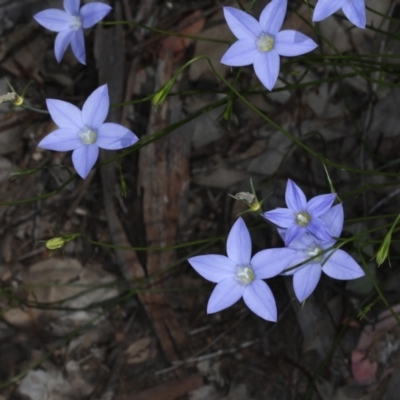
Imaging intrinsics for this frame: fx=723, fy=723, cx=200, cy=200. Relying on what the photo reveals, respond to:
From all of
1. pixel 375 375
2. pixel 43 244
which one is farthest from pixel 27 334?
pixel 375 375

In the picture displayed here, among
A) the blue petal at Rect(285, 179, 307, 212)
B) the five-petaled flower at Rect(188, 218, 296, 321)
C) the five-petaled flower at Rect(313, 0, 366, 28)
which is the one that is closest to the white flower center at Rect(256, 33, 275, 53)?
the five-petaled flower at Rect(313, 0, 366, 28)

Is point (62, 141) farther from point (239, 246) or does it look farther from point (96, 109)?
point (239, 246)

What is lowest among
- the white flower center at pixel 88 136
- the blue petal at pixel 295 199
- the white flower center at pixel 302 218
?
the white flower center at pixel 302 218

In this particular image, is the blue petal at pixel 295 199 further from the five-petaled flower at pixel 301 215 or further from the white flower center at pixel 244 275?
the white flower center at pixel 244 275

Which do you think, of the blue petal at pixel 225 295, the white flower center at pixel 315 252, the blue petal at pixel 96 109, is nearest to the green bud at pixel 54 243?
the blue petal at pixel 96 109

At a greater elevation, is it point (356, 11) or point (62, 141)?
point (356, 11)

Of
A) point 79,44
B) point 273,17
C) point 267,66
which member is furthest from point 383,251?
point 79,44

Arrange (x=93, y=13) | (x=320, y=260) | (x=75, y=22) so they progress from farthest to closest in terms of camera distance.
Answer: (x=75, y=22)
(x=93, y=13)
(x=320, y=260)
